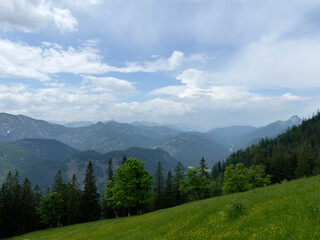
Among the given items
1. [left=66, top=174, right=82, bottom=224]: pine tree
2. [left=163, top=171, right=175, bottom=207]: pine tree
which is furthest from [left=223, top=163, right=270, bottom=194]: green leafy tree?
[left=66, top=174, right=82, bottom=224]: pine tree

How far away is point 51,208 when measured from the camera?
6406 cm

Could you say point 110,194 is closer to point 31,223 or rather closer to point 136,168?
point 136,168

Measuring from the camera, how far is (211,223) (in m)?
14.2

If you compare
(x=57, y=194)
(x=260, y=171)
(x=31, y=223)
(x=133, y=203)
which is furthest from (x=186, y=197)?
(x=31, y=223)

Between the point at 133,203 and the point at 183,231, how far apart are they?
120ft

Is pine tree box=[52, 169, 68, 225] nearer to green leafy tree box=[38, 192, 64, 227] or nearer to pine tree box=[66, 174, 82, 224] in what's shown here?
pine tree box=[66, 174, 82, 224]

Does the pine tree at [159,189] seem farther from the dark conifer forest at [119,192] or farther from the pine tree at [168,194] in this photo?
the pine tree at [168,194]

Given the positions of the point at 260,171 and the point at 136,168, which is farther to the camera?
the point at 260,171

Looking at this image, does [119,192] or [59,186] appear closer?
[119,192]

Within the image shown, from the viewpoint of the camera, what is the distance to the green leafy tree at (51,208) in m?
63.5

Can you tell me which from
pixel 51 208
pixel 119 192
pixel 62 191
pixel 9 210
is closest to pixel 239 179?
pixel 119 192

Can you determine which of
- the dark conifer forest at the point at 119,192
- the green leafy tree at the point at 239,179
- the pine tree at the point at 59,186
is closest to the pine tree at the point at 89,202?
the dark conifer forest at the point at 119,192

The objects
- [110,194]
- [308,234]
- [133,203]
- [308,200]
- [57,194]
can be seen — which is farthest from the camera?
[57,194]

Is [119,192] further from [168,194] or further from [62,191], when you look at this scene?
[168,194]
